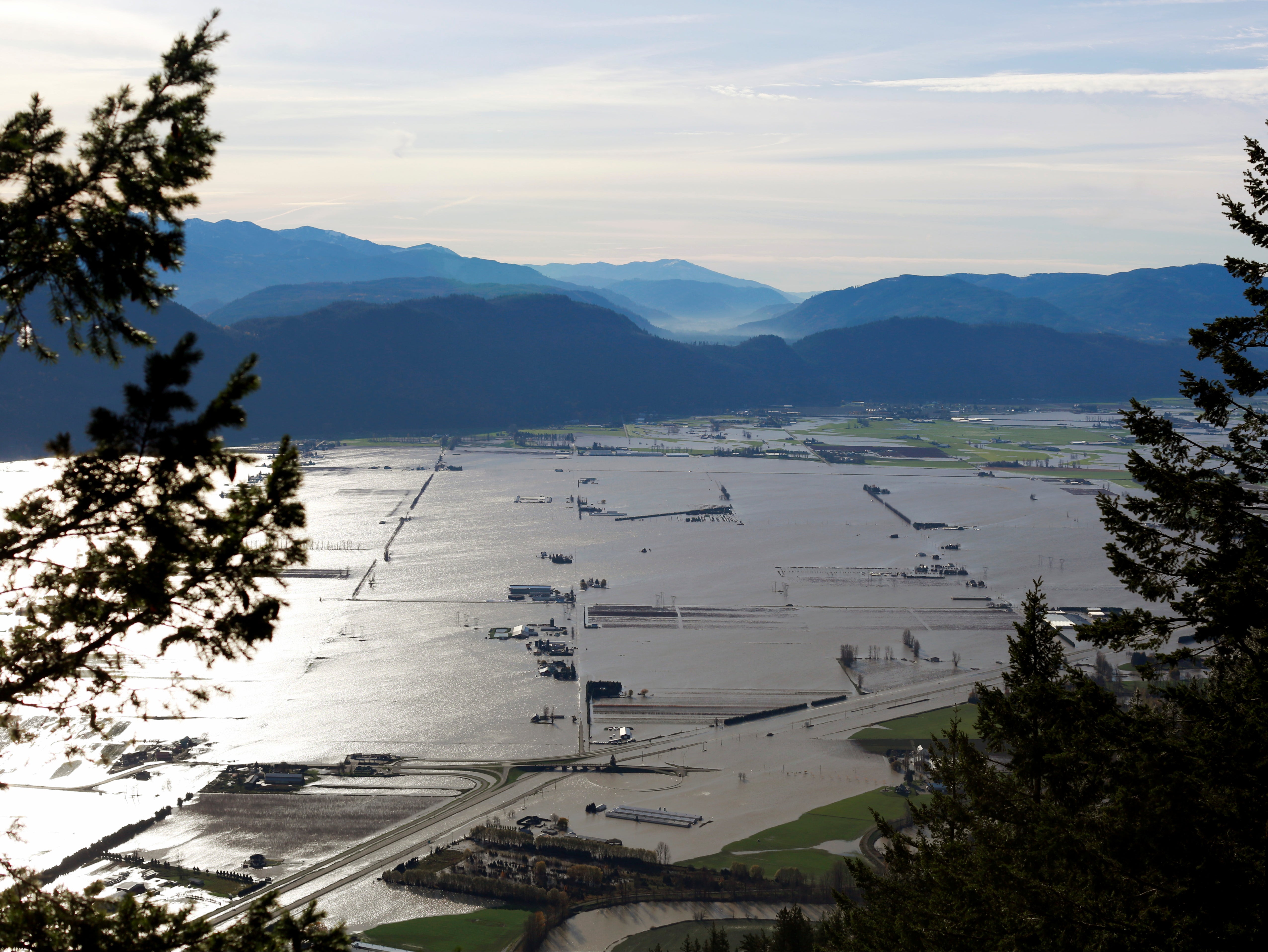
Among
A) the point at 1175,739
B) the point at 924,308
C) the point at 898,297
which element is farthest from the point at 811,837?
the point at 898,297

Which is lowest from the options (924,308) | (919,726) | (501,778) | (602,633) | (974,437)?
(501,778)

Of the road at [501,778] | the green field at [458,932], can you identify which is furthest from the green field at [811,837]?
the green field at [458,932]

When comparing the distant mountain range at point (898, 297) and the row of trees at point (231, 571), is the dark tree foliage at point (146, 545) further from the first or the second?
the distant mountain range at point (898, 297)

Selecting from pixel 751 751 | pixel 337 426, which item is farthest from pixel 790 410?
pixel 751 751

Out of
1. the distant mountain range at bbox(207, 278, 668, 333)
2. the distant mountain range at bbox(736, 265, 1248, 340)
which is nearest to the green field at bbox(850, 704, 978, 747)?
the distant mountain range at bbox(207, 278, 668, 333)

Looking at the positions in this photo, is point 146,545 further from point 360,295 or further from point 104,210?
point 360,295

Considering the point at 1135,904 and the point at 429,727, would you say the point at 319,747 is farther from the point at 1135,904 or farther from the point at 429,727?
the point at 1135,904

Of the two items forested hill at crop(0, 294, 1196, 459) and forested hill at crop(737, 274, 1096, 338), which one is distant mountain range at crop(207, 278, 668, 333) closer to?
forested hill at crop(0, 294, 1196, 459)
